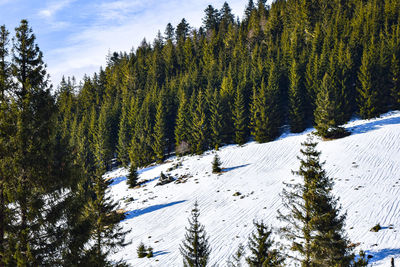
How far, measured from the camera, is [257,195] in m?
28.4

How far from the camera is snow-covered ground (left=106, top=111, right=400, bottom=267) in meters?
19.8

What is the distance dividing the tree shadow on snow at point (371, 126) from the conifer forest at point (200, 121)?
2.96 metres

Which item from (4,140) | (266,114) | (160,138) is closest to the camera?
(4,140)

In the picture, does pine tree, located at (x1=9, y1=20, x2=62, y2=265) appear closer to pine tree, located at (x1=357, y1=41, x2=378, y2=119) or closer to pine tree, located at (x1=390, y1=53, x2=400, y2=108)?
pine tree, located at (x1=357, y1=41, x2=378, y2=119)

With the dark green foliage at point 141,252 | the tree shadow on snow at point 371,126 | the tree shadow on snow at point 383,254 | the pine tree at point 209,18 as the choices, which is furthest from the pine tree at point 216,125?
the pine tree at point 209,18

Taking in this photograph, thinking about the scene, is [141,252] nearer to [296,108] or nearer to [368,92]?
[296,108]

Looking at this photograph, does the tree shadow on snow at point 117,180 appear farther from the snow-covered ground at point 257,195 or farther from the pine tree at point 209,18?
the pine tree at point 209,18

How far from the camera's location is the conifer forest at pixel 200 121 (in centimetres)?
671

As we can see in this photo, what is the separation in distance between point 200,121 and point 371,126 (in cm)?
3046

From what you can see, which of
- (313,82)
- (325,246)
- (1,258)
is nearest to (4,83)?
(1,258)

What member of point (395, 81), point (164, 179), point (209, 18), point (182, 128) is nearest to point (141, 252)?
point (164, 179)

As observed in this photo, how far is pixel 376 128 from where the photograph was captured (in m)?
39.1

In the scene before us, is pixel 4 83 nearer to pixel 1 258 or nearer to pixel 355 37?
pixel 1 258

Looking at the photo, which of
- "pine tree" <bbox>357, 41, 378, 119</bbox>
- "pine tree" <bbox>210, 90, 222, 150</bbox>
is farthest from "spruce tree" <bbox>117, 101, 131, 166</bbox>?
"pine tree" <bbox>357, 41, 378, 119</bbox>
